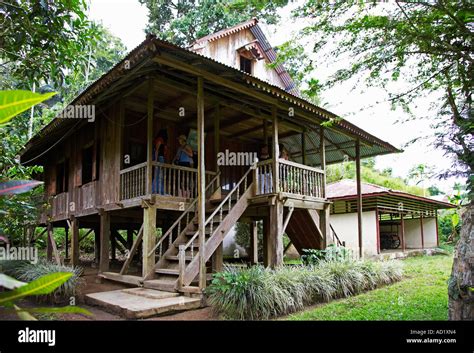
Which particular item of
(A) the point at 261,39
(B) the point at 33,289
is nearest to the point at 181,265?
(B) the point at 33,289

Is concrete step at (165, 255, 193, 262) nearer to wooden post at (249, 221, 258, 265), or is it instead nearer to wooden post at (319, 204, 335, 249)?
wooden post at (319, 204, 335, 249)

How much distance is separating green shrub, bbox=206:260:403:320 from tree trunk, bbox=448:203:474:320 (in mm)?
2884

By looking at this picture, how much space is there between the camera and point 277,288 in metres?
6.66

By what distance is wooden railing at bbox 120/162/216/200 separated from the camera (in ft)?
28.3

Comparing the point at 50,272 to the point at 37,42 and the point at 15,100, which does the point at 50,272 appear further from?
the point at 15,100

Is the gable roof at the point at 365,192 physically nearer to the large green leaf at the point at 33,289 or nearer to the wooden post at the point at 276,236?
the wooden post at the point at 276,236

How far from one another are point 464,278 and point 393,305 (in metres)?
3.42

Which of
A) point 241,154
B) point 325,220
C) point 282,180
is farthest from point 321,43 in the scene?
point 241,154

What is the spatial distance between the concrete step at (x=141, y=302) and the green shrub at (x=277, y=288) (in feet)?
1.73

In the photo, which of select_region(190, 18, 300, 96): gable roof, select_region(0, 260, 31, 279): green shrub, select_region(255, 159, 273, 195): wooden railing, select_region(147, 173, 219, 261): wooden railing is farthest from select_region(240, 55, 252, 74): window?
select_region(0, 260, 31, 279): green shrub

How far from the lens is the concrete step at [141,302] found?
236 inches

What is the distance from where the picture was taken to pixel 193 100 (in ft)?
32.6
